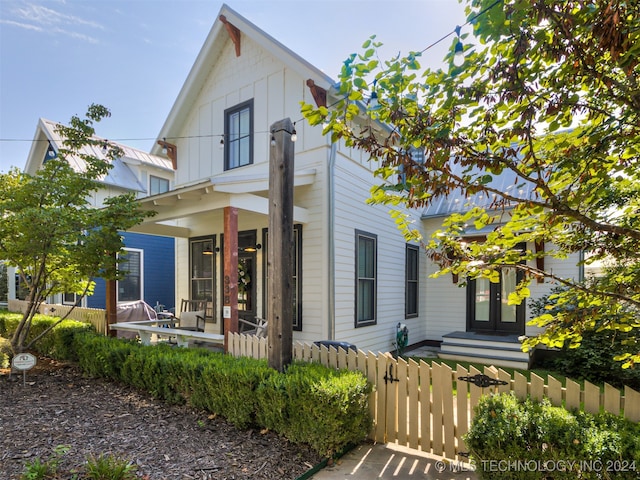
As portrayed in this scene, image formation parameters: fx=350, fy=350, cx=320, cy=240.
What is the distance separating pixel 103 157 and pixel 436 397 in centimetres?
1523

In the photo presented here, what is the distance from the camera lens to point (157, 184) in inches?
611

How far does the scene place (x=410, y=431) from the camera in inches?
146

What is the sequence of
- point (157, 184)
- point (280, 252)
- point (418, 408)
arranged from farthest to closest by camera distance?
point (157, 184) → point (280, 252) → point (418, 408)

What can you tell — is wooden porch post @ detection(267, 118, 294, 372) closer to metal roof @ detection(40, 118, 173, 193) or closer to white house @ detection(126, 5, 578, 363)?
white house @ detection(126, 5, 578, 363)

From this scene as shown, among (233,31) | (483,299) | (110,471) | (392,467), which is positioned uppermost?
(233,31)

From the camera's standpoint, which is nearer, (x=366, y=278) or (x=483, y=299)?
(x=366, y=278)

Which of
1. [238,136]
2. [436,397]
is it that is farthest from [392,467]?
[238,136]

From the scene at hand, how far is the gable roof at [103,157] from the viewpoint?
13.5 meters

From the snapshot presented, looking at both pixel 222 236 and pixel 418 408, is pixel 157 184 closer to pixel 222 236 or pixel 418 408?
pixel 222 236

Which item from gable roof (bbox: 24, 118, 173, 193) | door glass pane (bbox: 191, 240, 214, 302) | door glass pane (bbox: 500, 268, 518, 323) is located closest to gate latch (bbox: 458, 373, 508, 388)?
door glass pane (bbox: 191, 240, 214, 302)

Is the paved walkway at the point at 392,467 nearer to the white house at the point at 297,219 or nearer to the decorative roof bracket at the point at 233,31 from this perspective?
the white house at the point at 297,219

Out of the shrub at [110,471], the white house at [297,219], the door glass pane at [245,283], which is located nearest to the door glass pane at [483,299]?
the white house at [297,219]

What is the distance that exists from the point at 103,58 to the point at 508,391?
1191 centimetres

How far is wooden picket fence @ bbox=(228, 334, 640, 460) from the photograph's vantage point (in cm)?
301
